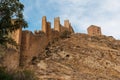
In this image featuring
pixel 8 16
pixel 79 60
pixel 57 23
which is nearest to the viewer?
pixel 8 16

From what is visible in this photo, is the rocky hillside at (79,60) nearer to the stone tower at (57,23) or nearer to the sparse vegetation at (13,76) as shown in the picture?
the stone tower at (57,23)

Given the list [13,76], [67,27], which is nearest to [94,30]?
[67,27]

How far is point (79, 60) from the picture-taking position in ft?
122

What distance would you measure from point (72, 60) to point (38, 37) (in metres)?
5.56

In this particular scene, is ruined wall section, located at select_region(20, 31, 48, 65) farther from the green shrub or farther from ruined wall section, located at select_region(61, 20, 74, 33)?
the green shrub

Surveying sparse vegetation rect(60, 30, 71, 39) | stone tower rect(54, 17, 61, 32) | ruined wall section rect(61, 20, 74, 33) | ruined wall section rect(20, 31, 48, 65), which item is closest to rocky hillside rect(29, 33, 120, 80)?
sparse vegetation rect(60, 30, 71, 39)

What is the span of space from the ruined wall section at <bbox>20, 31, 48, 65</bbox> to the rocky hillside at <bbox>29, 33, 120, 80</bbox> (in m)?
0.73

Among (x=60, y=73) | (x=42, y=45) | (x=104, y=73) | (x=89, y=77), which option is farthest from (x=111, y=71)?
(x=42, y=45)

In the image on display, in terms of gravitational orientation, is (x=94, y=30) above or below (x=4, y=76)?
above

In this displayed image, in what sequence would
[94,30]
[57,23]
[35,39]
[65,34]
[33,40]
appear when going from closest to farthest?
1. [33,40]
2. [35,39]
3. [65,34]
4. [57,23]
5. [94,30]

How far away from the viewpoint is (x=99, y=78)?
112 ft

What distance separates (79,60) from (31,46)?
5.97 metres

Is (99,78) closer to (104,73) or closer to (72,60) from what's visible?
(104,73)

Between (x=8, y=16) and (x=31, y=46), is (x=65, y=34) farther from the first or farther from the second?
(x=8, y=16)
